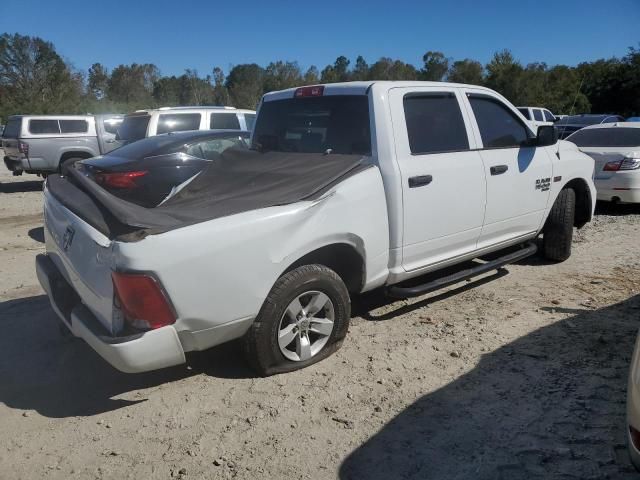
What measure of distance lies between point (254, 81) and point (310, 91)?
55656mm

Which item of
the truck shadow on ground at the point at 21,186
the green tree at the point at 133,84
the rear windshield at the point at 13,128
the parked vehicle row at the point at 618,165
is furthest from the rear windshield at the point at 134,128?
the green tree at the point at 133,84

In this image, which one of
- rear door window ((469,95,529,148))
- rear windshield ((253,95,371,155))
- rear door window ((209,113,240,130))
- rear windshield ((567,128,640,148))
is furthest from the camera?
rear door window ((209,113,240,130))

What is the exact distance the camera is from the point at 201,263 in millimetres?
2760

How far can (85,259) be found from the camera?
2932 mm

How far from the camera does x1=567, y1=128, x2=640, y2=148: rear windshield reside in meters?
Result: 8.46

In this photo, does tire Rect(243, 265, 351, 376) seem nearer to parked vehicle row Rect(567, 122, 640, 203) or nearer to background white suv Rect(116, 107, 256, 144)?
parked vehicle row Rect(567, 122, 640, 203)

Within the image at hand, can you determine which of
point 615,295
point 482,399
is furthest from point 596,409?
point 615,295

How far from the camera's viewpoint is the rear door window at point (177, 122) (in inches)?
403

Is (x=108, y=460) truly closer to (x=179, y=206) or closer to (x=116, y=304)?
(x=116, y=304)

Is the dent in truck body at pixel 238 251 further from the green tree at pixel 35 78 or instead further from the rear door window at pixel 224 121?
Result: the green tree at pixel 35 78

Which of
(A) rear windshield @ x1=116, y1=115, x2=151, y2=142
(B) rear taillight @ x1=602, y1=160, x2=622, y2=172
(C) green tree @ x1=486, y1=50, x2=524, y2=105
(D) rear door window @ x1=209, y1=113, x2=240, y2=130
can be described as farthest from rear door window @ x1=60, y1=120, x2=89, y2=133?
(C) green tree @ x1=486, y1=50, x2=524, y2=105

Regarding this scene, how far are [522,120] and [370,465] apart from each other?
3.63 m

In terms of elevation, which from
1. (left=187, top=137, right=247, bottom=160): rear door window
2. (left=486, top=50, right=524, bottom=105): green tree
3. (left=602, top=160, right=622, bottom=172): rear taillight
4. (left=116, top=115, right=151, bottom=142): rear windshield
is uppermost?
(left=486, top=50, right=524, bottom=105): green tree

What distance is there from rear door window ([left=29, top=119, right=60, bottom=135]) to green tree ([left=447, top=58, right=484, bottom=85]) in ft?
121
